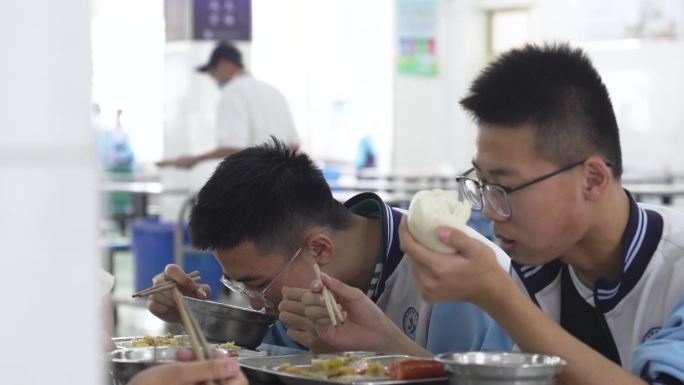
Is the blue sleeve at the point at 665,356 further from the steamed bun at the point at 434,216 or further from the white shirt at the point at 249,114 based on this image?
the white shirt at the point at 249,114

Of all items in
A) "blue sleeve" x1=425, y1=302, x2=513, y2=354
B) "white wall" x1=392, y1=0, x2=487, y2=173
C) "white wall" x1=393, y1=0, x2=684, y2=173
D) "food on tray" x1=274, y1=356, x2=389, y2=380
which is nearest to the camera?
"food on tray" x1=274, y1=356, x2=389, y2=380

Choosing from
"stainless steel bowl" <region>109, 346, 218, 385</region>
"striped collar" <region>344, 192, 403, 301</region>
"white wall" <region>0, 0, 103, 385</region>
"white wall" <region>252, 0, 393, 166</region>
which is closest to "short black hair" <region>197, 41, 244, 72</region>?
"striped collar" <region>344, 192, 403, 301</region>

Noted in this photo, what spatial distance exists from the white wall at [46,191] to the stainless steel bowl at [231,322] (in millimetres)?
1416

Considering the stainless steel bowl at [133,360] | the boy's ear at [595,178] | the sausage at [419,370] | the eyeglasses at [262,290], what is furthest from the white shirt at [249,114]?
the sausage at [419,370]

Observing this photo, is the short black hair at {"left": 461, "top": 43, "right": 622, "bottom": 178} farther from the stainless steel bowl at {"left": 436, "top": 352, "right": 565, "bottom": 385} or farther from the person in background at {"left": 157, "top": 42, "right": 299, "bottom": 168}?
the person in background at {"left": 157, "top": 42, "right": 299, "bottom": 168}

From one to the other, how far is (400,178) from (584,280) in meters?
8.71

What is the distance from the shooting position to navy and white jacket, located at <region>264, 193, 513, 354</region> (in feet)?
7.21

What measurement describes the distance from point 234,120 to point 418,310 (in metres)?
4.69

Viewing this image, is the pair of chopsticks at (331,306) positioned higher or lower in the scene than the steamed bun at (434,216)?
lower

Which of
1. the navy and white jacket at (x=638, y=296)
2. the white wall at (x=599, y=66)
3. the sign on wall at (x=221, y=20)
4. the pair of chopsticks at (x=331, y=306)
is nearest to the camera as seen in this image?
the navy and white jacket at (x=638, y=296)

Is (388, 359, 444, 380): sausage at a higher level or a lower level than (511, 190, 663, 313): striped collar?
lower

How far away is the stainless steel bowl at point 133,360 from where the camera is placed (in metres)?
1.73

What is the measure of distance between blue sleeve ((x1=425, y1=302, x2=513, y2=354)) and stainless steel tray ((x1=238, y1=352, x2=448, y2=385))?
1.28ft

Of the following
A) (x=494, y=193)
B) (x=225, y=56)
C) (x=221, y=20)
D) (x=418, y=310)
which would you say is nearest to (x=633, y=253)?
(x=494, y=193)
